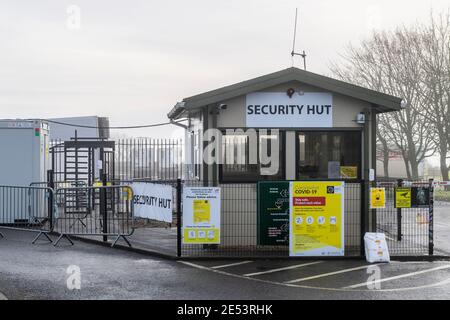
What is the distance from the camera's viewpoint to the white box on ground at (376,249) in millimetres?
11422

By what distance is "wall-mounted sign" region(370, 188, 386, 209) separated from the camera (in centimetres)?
1202

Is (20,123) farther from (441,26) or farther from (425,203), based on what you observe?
(441,26)

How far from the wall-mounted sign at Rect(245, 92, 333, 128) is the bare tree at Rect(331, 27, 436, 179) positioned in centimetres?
2281

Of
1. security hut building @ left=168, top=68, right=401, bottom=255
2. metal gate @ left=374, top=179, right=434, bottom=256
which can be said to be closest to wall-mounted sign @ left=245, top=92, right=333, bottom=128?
security hut building @ left=168, top=68, right=401, bottom=255

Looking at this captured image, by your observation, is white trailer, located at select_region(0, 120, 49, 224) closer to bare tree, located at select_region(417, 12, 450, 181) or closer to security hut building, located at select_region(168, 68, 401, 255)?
security hut building, located at select_region(168, 68, 401, 255)

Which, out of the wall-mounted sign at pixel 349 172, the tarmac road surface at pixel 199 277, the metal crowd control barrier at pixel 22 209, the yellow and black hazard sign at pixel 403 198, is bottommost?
the tarmac road surface at pixel 199 277

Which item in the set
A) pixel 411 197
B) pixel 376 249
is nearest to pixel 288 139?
pixel 411 197

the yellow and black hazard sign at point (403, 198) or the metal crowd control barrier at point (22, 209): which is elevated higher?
the yellow and black hazard sign at point (403, 198)

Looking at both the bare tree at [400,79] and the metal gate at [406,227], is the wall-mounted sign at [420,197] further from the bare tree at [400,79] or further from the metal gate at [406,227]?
the bare tree at [400,79]

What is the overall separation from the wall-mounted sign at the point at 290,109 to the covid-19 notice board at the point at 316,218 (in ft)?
5.74

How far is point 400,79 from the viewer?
3553cm

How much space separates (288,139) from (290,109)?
640 mm

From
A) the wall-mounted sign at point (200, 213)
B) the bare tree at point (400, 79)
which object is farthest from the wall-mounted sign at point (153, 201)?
the bare tree at point (400, 79)

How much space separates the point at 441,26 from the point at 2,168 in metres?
26.8
